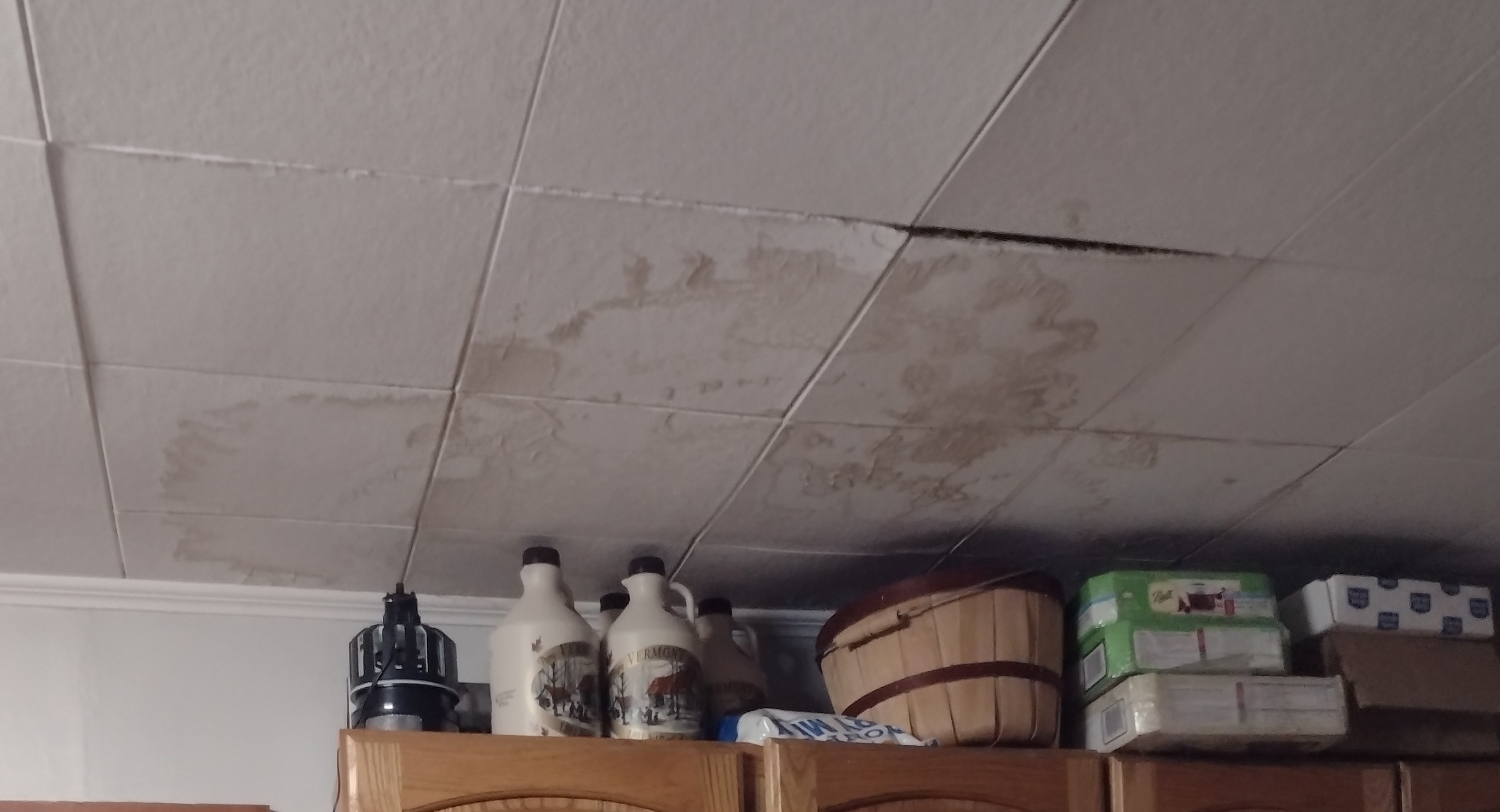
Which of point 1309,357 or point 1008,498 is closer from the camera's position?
point 1309,357

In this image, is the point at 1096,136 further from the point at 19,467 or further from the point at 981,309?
the point at 19,467

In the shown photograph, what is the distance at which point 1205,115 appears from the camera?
2.96ft

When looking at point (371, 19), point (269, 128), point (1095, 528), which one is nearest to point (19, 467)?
point (269, 128)

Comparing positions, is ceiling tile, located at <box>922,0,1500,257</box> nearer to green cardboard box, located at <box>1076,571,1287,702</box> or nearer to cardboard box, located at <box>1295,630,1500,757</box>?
green cardboard box, located at <box>1076,571,1287,702</box>

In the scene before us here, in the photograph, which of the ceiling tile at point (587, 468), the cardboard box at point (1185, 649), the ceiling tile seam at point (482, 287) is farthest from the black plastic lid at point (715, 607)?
the cardboard box at point (1185, 649)

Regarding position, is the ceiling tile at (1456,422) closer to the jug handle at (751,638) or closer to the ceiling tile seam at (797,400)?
the ceiling tile seam at (797,400)

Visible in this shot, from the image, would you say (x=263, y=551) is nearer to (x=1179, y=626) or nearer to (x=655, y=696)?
(x=655, y=696)

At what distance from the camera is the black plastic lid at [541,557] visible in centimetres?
150

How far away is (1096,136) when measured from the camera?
3.00 ft

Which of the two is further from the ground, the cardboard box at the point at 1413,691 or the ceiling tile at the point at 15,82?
the ceiling tile at the point at 15,82

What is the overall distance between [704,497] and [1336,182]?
2.51 feet

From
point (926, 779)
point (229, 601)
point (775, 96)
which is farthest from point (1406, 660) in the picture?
point (229, 601)

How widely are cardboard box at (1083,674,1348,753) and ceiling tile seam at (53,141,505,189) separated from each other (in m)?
0.98

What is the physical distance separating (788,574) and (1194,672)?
539 millimetres
